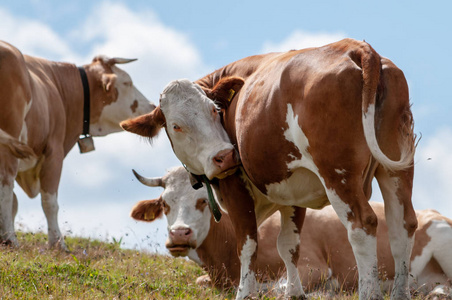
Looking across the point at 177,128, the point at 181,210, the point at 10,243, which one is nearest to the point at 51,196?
the point at 10,243

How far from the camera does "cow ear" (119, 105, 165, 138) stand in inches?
287

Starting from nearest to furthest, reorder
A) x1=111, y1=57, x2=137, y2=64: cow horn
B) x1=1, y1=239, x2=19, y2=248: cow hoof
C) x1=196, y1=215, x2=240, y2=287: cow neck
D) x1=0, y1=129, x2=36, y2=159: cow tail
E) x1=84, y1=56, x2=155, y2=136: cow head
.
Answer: x1=0, y1=129, x2=36, y2=159: cow tail < x1=196, y1=215, x2=240, y2=287: cow neck < x1=1, y1=239, x2=19, y2=248: cow hoof < x1=84, y1=56, x2=155, y2=136: cow head < x1=111, y1=57, x2=137, y2=64: cow horn

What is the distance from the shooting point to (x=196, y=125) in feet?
22.7

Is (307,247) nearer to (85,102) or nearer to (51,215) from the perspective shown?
(51,215)

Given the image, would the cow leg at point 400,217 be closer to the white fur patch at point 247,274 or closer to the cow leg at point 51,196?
the white fur patch at point 247,274

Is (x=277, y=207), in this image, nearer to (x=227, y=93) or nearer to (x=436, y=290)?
(x=227, y=93)

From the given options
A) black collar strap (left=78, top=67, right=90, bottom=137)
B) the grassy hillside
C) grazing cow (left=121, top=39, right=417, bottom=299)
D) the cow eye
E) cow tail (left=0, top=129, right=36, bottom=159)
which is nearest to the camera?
grazing cow (left=121, top=39, right=417, bottom=299)

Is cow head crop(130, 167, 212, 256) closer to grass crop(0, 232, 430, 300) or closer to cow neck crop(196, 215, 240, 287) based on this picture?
cow neck crop(196, 215, 240, 287)

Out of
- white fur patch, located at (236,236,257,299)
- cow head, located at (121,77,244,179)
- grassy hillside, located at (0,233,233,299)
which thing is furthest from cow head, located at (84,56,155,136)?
white fur patch, located at (236,236,257,299)

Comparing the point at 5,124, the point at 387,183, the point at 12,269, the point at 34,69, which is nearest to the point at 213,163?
the point at 387,183

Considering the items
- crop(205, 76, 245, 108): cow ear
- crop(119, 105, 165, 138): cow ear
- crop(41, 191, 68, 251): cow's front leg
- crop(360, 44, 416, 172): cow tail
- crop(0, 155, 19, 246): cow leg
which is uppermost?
crop(360, 44, 416, 172): cow tail

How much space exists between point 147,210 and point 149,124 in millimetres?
2778

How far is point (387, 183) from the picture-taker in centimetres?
A: 595

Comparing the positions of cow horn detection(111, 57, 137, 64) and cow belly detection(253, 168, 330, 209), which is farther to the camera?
cow horn detection(111, 57, 137, 64)
